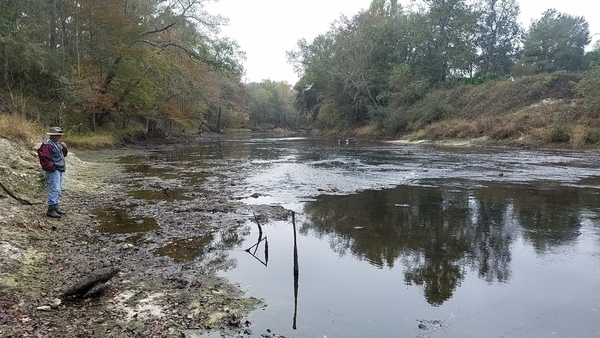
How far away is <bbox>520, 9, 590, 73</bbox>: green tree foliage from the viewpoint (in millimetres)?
59781

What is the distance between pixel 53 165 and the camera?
902 centimetres

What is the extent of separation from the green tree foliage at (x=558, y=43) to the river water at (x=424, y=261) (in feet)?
177

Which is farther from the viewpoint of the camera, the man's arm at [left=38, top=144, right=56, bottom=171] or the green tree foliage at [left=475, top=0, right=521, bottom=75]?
the green tree foliage at [left=475, top=0, right=521, bottom=75]

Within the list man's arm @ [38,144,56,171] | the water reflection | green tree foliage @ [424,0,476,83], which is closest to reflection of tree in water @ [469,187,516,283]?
the water reflection

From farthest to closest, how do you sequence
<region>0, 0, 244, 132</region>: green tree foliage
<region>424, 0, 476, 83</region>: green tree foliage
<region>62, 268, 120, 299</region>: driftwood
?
<region>424, 0, 476, 83</region>: green tree foliage, <region>0, 0, 244, 132</region>: green tree foliage, <region>62, 268, 120, 299</region>: driftwood

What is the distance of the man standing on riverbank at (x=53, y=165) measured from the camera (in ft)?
29.1

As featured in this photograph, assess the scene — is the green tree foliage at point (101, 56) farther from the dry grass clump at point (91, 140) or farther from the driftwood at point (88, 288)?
the driftwood at point (88, 288)

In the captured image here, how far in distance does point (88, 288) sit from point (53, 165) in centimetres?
486

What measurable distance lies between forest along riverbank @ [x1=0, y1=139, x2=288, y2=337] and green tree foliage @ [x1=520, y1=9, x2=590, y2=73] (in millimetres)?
63332

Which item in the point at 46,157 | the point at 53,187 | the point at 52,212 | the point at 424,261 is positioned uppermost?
the point at 46,157

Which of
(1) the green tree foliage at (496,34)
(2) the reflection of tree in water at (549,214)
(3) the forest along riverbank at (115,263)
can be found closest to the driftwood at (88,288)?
(3) the forest along riverbank at (115,263)

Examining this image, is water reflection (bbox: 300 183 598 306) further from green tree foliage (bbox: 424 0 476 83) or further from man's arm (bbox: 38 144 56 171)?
green tree foliage (bbox: 424 0 476 83)

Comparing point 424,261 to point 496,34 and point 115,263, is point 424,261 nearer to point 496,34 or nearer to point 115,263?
point 115,263

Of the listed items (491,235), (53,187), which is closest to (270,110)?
(53,187)
